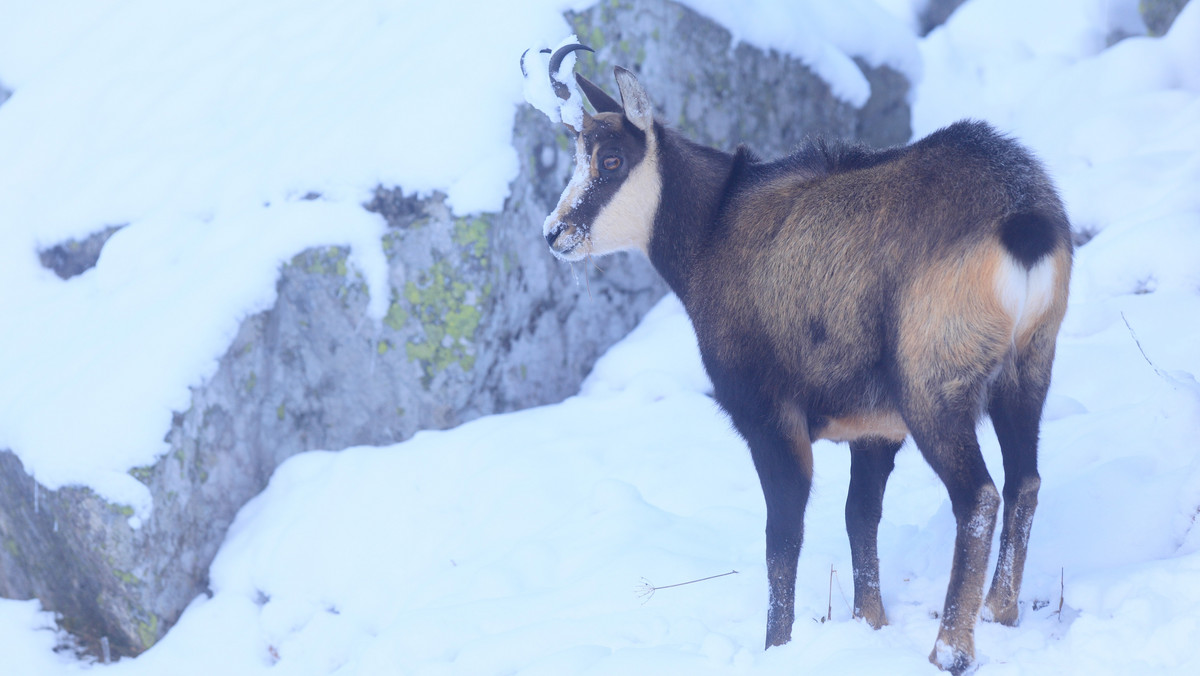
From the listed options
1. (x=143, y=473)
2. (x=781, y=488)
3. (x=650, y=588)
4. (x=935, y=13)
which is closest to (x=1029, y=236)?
(x=781, y=488)

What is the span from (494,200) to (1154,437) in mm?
3886

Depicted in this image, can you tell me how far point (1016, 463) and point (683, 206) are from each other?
5.52ft

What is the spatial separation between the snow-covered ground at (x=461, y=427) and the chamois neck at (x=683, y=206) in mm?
1214

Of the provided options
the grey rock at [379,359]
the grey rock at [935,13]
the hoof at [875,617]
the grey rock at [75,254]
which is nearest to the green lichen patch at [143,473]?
the grey rock at [379,359]

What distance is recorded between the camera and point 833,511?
4707 millimetres

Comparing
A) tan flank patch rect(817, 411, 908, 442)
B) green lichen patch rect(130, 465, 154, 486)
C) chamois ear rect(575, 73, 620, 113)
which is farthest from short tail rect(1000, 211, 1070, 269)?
green lichen patch rect(130, 465, 154, 486)

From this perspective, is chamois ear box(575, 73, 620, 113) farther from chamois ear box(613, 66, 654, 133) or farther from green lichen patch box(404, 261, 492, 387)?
green lichen patch box(404, 261, 492, 387)

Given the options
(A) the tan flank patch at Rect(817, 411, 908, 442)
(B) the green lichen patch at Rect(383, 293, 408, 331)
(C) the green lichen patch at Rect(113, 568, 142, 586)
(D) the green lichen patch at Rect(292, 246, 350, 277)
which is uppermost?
(D) the green lichen patch at Rect(292, 246, 350, 277)

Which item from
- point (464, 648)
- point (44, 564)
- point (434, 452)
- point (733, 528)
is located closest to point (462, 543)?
point (434, 452)

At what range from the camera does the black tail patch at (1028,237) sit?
278 centimetres

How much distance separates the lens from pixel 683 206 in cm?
398

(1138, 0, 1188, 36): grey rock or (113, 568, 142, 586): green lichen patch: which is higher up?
(1138, 0, 1188, 36): grey rock

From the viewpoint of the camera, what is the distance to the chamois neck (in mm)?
3926

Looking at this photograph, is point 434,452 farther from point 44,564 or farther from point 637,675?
point 637,675
